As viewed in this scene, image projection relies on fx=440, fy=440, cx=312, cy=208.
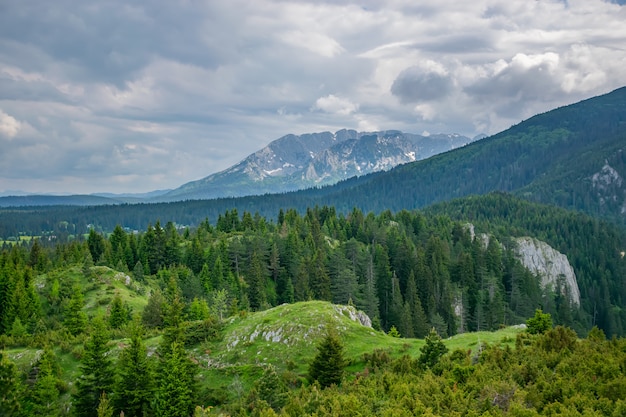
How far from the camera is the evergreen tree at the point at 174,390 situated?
33000mm

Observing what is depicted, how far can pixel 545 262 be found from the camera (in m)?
171

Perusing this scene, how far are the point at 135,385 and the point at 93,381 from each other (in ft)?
13.6

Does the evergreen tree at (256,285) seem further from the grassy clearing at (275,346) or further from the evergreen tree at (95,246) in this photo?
the evergreen tree at (95,246)

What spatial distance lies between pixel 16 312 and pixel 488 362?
6396 centimetres

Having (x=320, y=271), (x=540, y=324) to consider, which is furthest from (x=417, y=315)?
(x=540, y=324)

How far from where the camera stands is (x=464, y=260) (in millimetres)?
116750

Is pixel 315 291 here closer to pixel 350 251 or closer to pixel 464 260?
pixel 350 251

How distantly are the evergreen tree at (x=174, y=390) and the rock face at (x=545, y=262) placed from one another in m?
157

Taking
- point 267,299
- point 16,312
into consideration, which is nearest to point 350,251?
point 267,299

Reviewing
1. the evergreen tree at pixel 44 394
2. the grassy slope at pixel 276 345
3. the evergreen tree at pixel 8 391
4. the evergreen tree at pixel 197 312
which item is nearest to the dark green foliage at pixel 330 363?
the grassy slope at pixel 276 345

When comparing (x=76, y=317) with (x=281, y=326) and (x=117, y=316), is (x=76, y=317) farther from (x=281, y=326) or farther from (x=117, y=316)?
(x=281, y=326)

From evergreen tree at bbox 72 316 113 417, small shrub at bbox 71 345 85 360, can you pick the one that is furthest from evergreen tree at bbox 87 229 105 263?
evergreen tree at bbox 72 316 113 417

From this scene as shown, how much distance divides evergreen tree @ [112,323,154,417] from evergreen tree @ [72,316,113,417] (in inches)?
59.0

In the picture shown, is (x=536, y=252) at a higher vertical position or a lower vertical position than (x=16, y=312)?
lower
